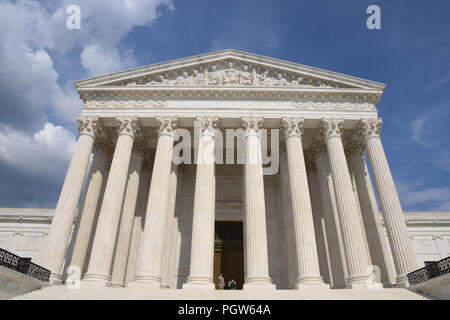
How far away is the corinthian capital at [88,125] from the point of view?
23.7 metres

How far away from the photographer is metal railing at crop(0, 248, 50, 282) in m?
15.7

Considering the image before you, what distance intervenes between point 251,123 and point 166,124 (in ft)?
22.4

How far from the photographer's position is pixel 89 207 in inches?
930

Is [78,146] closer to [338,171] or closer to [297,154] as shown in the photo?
[297,154]

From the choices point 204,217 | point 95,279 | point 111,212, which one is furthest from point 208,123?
point 95,279

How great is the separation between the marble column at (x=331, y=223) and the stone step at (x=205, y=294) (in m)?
5.51

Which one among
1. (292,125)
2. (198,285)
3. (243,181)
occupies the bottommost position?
(198,285)

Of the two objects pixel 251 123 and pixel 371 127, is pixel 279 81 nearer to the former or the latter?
pixel 251 123

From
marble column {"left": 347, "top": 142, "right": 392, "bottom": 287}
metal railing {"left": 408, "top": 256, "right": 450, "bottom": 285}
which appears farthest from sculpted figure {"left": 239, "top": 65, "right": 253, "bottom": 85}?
metal railing {"left": 408, "top": 256, "right": 450, "bottom": 285}

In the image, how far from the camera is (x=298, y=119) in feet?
78.4

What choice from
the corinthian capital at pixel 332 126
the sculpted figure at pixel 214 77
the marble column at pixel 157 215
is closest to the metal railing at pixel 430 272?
the corinthian capital at pixel 332 126

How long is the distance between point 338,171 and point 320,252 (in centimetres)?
793

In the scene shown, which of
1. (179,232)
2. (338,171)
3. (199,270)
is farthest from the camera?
(179,232)
